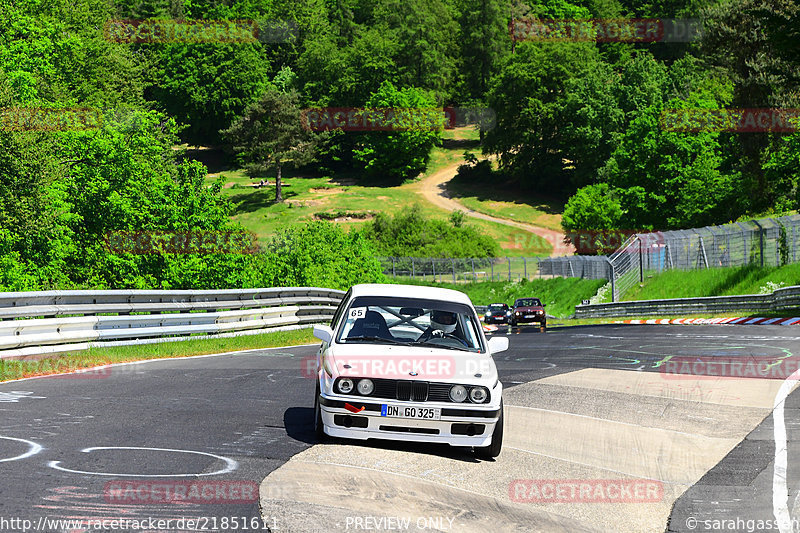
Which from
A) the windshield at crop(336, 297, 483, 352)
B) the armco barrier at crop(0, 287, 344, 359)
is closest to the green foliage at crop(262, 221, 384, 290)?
the armco barrier at crop(0, 287, 344, 359)

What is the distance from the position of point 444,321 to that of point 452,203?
9847cm

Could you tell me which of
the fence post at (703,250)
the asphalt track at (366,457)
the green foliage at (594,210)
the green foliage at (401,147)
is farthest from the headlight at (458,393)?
the green foliage at (401,147)

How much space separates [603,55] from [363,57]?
36246 mm

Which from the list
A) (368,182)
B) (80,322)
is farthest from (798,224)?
(368,182)

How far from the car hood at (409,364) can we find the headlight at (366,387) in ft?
0.21

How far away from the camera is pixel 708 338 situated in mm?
23625

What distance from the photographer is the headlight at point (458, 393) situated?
853cm

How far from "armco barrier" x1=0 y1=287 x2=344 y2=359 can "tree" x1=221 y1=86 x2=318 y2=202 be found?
89.0 metres

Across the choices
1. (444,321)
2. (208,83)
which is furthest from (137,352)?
(208,83)

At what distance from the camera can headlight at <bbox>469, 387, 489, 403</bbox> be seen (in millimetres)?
8578

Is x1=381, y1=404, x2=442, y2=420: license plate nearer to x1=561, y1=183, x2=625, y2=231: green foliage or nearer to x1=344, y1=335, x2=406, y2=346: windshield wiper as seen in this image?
x1=344, y1=335, x2=406, y2=346: windshield wiper

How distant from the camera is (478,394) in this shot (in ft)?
28.2

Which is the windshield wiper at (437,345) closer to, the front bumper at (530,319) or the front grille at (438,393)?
the front grille at (438,393)

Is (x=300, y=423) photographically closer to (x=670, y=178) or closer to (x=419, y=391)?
(x=419, y=391)
